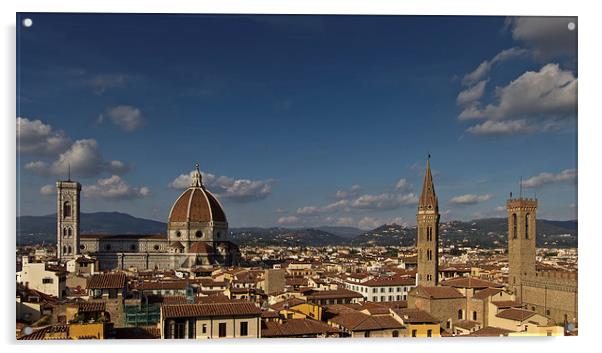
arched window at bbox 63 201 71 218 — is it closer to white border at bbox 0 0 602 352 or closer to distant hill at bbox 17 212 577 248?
distant hill at bbox 17 212 577 248

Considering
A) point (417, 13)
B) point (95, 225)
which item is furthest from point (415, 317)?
point (95, 225)

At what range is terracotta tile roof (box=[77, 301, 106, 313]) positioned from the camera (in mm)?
8637

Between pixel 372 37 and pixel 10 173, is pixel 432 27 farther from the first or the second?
pixel 10 173

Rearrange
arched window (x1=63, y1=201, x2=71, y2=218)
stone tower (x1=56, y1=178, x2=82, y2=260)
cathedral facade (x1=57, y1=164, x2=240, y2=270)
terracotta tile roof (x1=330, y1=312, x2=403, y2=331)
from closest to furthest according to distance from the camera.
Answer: terracotta tile roof (x1=330, y1=312, x2=403, y2=331) → arched window (x1=63, y1=201, x2=71, y2=218) → stone tower (x1=56, y1=178, x2=82, y2=260) → cathedral facade (x1=57, y1=164, x2=240, y2=270)

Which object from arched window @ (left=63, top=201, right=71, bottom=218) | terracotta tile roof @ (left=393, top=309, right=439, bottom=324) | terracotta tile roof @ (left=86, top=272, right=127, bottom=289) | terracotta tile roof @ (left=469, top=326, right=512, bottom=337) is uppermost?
arched window @ (left=63, top=201, right=71, bottom=218)

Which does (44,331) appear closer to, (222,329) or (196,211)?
(222,329)

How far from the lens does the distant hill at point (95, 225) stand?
8.06 meters

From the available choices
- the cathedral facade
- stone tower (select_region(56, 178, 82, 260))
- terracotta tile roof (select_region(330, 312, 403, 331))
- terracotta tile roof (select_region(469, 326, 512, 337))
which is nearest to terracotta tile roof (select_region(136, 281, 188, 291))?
stone tower (select_region(56, 178, 82, 260))

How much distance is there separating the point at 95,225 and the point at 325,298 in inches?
241

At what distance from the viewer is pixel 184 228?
1507 inches

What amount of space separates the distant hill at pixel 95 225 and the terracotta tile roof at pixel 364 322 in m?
3.83

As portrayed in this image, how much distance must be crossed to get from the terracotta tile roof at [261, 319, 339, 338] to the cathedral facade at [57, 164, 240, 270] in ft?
77.8

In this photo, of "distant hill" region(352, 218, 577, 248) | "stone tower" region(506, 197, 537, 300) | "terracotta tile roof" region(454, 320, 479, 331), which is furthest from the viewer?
"stone tower" region(506, 197, 537, 300)

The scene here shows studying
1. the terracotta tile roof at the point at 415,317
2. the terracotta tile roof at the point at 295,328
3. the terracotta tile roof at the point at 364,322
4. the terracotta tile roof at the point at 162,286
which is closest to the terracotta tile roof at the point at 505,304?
the terracotta tile roof at the point at 415,317
